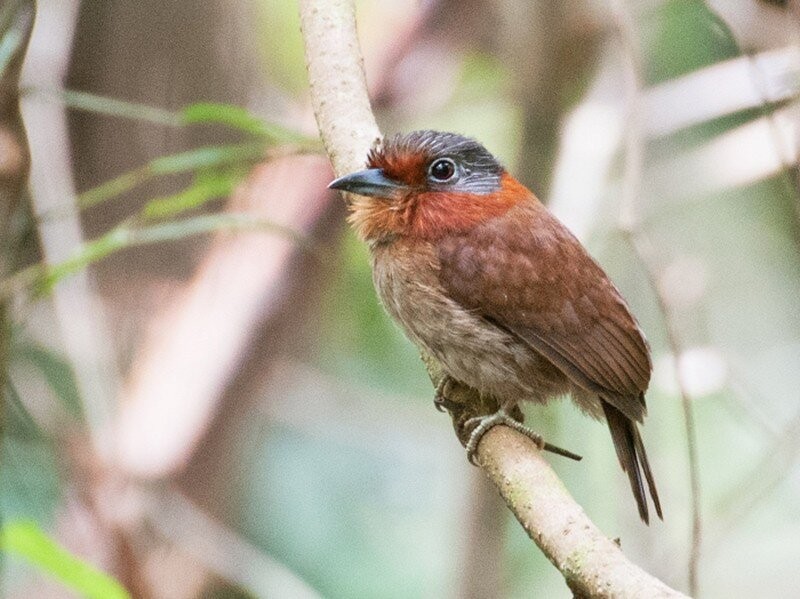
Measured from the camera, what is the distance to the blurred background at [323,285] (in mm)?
2949

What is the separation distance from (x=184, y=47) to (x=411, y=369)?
1568mm

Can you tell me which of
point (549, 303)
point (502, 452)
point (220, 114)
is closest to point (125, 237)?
point (220, 114)

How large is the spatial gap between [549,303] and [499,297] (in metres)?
0.10

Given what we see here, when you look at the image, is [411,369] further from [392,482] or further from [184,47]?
[184,47]

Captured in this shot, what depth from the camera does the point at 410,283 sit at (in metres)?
2.19

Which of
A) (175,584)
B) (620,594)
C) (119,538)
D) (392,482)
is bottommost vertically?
(392,482)

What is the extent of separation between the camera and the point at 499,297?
216 cm

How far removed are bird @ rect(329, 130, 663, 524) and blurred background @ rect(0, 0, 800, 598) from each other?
0.20 m

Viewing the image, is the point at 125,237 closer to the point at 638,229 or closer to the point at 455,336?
the point at 455,336

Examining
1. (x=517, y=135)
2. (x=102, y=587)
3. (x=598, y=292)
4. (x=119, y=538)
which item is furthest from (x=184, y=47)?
(x=102, y=587)

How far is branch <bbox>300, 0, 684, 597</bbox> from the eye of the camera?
4.44 ft

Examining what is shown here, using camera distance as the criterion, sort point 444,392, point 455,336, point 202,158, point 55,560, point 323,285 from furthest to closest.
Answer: point 323,285, point 202,158, point 444,392, point 455,336, point 55,560

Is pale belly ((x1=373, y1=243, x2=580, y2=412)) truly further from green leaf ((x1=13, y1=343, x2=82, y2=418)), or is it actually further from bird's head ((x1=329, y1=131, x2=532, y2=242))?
green leaf ((x1=13, y1=343, x2=82, y2=418))

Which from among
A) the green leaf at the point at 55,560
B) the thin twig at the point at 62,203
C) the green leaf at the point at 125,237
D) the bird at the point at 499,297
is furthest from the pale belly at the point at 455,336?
the thin twig at the point at 62,203
